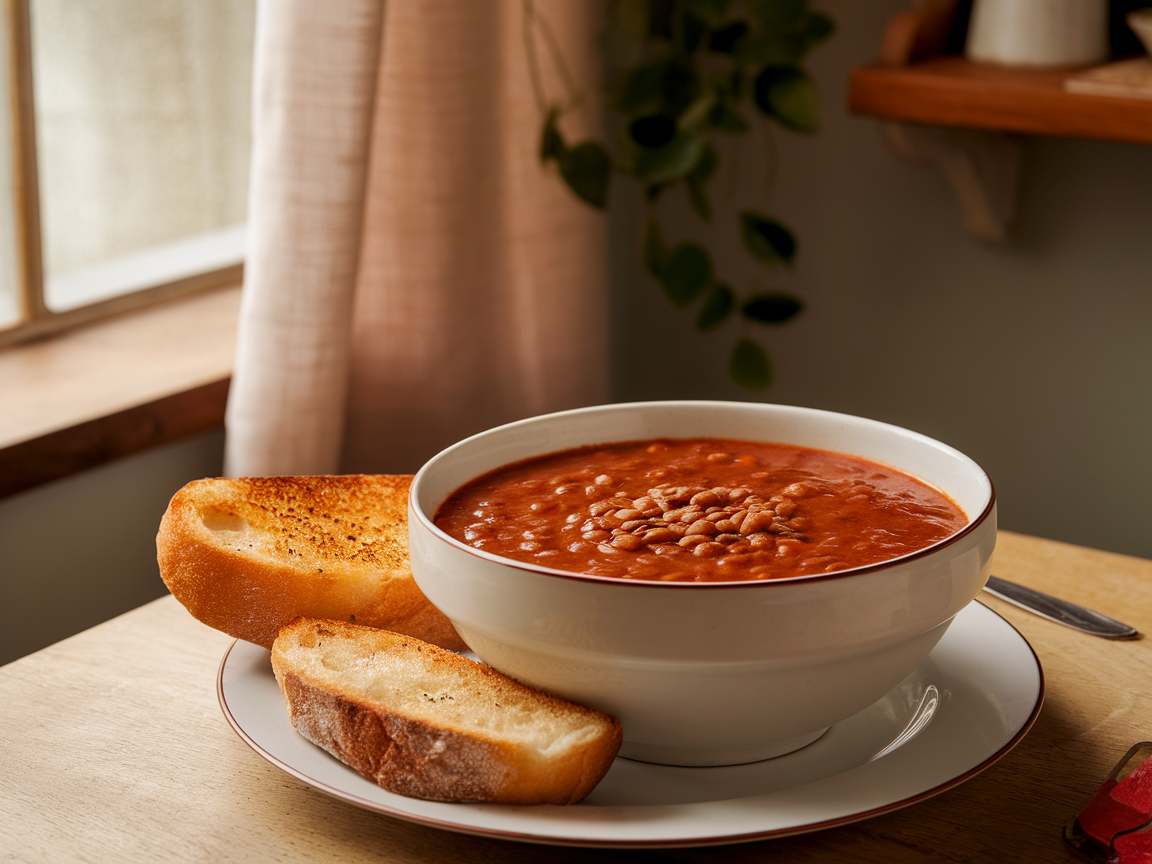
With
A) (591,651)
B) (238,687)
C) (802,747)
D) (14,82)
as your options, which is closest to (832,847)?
(802,747)

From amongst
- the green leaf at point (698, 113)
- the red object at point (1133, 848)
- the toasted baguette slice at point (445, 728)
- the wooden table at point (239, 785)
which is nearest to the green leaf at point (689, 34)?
the green leaf at point (698, 113)

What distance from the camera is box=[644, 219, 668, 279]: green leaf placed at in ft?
6.08

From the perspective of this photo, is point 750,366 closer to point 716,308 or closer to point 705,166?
point 716,308

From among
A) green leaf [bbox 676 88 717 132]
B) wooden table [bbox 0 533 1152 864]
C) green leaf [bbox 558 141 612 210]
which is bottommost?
wooden table [bbox 0 533 1152 864]

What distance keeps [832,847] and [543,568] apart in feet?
0.80

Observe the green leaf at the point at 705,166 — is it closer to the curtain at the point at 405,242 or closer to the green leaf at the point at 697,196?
the green leaf at the point at 697,196

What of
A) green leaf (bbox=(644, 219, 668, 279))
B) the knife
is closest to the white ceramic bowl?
the knife

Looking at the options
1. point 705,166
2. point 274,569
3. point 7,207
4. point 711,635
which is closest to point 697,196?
point 705,166

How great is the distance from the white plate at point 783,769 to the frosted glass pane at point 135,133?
48.6 inches

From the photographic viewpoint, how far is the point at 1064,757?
2.63 feet

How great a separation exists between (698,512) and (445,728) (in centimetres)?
22

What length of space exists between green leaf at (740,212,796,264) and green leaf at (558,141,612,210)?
0.77ft

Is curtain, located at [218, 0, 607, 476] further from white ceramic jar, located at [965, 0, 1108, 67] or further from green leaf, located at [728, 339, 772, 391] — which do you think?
white ceramic jar, located at [965, 0, 1108, 67]

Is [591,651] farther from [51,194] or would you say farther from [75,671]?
[51,194]
